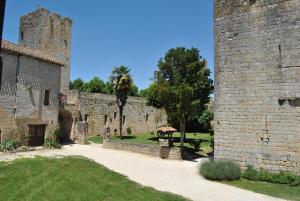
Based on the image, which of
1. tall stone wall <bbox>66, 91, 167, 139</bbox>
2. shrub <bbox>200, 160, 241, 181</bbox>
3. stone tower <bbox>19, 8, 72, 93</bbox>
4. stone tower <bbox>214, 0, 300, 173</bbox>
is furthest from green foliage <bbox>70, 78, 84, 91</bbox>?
shrub <bbox>200, 160, 241, 181</bbox>

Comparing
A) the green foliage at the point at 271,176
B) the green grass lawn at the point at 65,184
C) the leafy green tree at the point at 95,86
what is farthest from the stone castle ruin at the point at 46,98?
the leafy green tree at the point at 95,86

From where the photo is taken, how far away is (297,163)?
449 inches

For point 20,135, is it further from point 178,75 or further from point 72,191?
point 178,75

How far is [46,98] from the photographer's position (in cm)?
2134

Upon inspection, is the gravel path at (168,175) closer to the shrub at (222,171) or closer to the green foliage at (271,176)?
the shrub at (222,171)

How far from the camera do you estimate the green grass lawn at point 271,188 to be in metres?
10.0

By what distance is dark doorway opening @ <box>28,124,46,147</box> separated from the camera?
64.9 ft

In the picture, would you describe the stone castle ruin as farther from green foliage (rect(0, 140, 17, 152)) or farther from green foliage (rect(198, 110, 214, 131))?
green foliage (rect(198, 110, 214, 131))

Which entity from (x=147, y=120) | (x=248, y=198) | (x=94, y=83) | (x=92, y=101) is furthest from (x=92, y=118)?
(x=94, y=83)

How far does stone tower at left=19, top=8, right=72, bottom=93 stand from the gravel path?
15.3m

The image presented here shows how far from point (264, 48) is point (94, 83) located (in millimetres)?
45359

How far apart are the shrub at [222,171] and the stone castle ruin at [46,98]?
12385 millimetres

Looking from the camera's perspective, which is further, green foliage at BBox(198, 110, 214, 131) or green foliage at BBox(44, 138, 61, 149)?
green foliage at BBox(198, 110, 214, 131)

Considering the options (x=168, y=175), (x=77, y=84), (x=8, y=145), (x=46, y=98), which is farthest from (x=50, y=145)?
(x=77, y=84)
